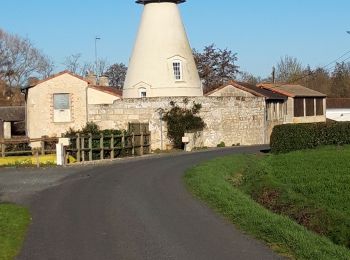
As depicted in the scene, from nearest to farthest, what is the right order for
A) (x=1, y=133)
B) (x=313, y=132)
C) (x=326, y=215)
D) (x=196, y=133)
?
(x=326, y=215) < (x=313, y=132) < (x=196, y=133) < (x=1, y=133)

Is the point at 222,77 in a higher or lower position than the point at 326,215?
higher

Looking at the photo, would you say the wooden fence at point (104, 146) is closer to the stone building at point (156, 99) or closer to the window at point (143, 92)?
the stone building at point (156, 99)

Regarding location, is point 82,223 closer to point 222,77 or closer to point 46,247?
point 46,247

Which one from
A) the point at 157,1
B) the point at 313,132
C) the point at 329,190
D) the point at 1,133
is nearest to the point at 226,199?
the point at 329,190

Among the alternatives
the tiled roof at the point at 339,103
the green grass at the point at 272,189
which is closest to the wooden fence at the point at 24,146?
the green grass at the point at 272,189

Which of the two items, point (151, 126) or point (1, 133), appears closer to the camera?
point (151, 126)

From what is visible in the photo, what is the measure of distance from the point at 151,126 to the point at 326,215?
31081 mm

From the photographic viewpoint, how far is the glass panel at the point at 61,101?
49.4 metres

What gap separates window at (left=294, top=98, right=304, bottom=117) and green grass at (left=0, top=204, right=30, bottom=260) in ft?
152

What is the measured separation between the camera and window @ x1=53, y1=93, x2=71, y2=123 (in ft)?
162

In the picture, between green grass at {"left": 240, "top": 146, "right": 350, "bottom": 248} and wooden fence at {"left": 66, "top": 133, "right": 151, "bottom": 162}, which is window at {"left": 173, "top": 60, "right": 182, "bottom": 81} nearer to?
wooden fence at {"left": 66, "top": 133, "right": 151, "bottom": 162}

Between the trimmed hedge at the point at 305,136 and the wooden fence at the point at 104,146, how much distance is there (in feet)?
25.9

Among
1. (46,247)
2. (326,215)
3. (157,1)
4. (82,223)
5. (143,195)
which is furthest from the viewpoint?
(157,1)

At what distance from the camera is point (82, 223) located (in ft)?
39.0
